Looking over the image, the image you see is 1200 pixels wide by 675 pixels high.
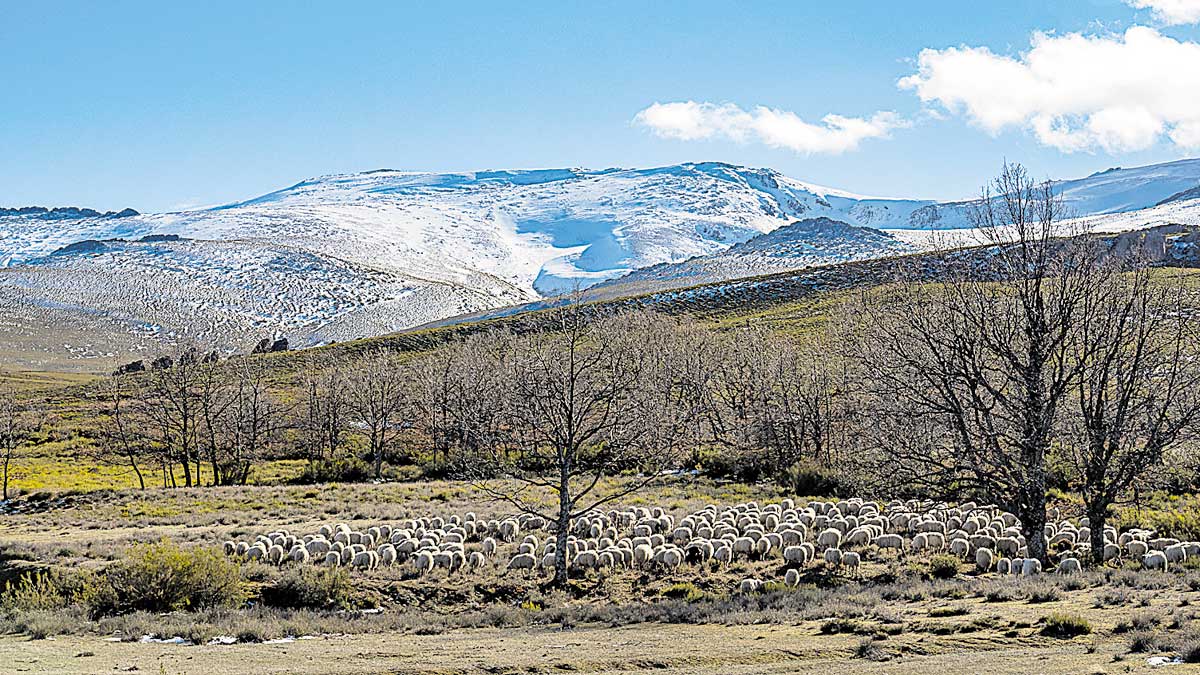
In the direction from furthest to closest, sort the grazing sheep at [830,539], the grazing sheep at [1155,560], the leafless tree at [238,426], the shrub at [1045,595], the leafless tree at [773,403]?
the leafless tree at [238,426], the leafless tree at [773,403], the grazing sheep at [830,539], the grazing sheep at [1155,560], the shrub at [1045,595]

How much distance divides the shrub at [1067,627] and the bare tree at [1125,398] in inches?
318

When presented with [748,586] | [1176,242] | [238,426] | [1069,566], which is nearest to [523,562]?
[748,586]

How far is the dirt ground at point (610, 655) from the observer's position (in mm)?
11641

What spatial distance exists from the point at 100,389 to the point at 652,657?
110263 millimetres

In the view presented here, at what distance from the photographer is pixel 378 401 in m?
71.9

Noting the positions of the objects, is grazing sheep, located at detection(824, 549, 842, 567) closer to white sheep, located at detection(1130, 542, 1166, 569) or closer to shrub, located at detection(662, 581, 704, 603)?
shrub, located at detection(662, 581, 704, 603)

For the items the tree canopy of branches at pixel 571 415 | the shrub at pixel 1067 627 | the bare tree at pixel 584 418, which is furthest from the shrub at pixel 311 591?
the shrub at pixel 1067 627

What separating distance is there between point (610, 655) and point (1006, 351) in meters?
11.9

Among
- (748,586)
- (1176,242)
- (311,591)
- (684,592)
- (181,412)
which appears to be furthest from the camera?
(1176,242)

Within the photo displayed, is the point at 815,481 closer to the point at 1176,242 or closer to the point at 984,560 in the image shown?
the point at 984,560

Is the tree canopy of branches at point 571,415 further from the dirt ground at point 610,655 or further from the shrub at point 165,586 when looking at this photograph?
the dirt ground at point 610,655

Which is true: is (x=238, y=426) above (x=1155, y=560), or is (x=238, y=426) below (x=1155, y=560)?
above

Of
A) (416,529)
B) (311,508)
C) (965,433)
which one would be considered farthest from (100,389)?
(965,433)

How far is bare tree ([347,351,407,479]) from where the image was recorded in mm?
63562
